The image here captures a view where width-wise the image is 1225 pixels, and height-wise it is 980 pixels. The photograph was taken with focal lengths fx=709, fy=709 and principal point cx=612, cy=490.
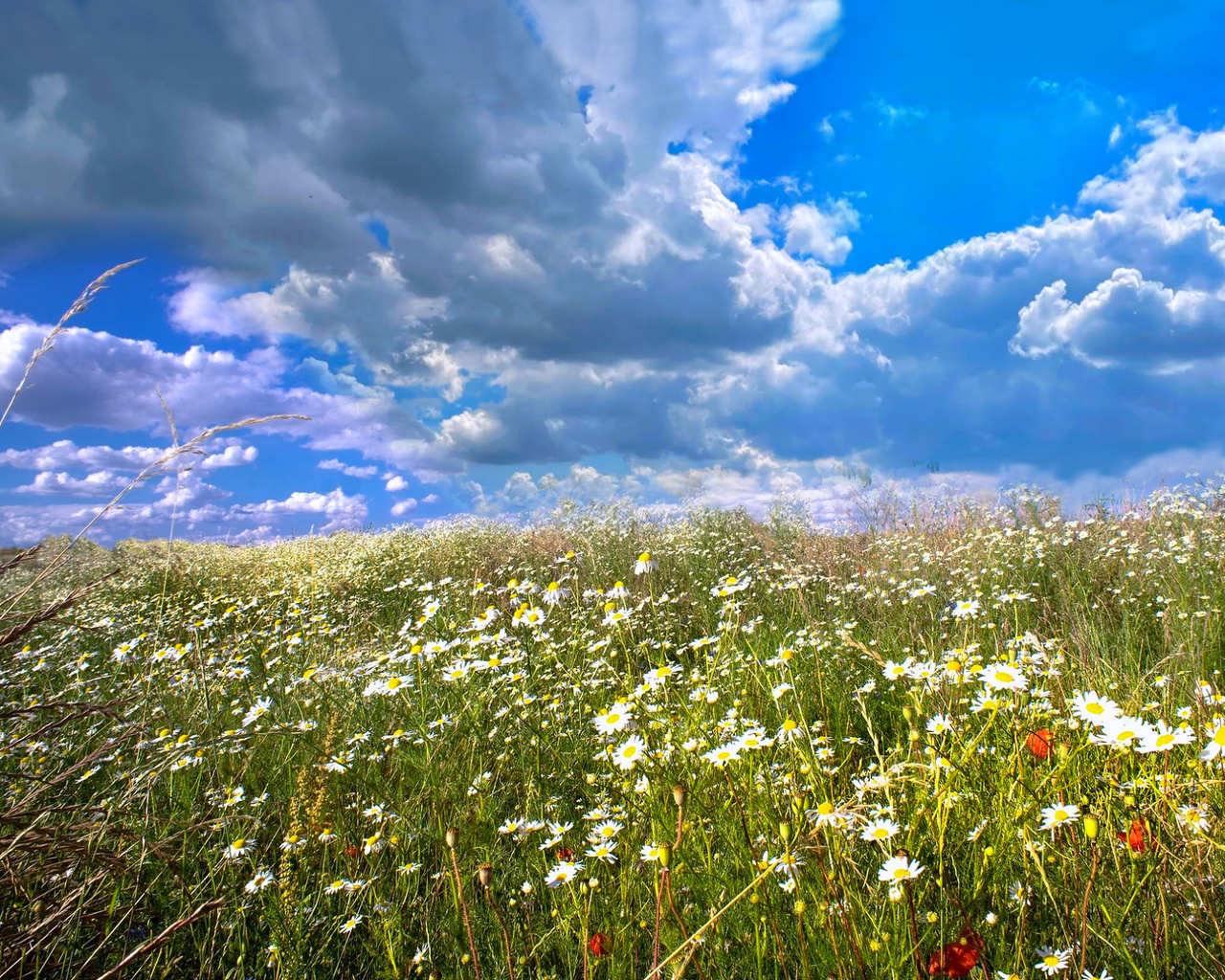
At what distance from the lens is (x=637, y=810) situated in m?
2.36

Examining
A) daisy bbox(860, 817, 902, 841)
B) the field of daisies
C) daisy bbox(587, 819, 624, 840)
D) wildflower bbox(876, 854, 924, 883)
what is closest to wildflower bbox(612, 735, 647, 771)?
the field of daisies

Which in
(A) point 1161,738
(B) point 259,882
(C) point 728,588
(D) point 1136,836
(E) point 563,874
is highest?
(C) point 728,588

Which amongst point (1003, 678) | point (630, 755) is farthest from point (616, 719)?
point (1003, 678)

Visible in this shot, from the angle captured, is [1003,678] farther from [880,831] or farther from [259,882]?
[259,882]

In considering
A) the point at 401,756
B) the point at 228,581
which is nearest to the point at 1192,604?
the point at 401,756

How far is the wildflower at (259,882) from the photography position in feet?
7.18

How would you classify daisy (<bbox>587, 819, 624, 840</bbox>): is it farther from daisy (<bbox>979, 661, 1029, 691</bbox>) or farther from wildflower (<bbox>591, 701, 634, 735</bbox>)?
daisy (<bbox>979, 661, 1029, 691</bbox>)

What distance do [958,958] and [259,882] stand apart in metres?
2.05

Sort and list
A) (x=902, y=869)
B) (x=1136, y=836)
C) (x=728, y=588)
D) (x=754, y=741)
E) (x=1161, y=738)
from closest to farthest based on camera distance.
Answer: (x=902, y=869) < (x=1161, y=738) < (x=1136, y=836) < (x=754, y=741) < (x=728, y=588)

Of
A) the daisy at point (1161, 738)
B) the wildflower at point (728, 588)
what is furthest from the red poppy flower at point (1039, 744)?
the wildflower at point (728, 588)

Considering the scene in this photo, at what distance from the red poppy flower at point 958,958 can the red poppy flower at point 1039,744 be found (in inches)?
30.1

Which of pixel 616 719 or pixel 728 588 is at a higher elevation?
pixel 728 588

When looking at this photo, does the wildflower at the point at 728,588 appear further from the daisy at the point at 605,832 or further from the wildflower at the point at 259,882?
the wildflower at the point at 259,882

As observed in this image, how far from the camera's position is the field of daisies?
1.63 meters
